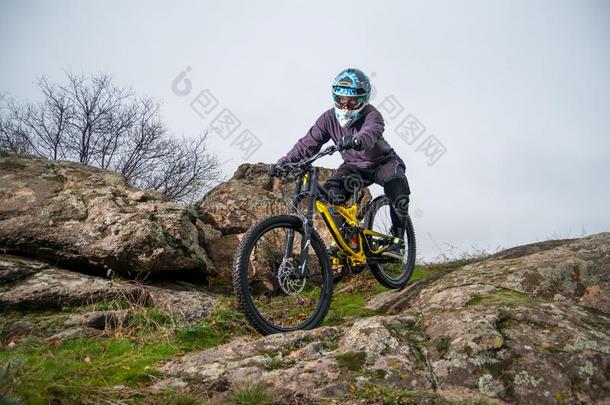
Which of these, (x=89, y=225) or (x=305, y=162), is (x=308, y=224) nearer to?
(x=305, y=162)

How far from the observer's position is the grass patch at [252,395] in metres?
2.68

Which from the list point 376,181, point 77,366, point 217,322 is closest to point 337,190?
point 376,181

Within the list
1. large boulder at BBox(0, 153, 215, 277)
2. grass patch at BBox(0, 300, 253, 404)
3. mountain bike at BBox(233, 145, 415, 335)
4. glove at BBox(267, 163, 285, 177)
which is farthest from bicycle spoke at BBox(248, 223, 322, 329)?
large boulder at BBox(0, 153, 215, 277)

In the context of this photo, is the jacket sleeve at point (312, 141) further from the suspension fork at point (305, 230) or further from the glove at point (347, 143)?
the glove at point (347, 143)

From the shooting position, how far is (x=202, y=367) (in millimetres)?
3260

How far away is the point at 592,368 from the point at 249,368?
2235 mm

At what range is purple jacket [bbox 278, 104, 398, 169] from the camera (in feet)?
19.2

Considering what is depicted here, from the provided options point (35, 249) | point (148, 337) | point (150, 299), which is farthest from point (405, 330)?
point (35, 249)

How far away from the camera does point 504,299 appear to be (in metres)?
4.05

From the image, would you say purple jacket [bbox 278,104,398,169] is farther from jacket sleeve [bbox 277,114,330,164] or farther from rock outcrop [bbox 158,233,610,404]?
rock outcrop [bbox 158,233,610,404]

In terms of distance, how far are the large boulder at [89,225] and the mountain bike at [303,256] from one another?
1028 mm

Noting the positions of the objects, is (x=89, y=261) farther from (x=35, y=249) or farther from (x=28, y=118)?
(x=28, y=118)

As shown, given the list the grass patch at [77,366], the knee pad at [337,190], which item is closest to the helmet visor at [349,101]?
the knee pad at [337,190]

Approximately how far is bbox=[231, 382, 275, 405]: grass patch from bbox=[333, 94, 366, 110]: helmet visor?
12.8 feet
